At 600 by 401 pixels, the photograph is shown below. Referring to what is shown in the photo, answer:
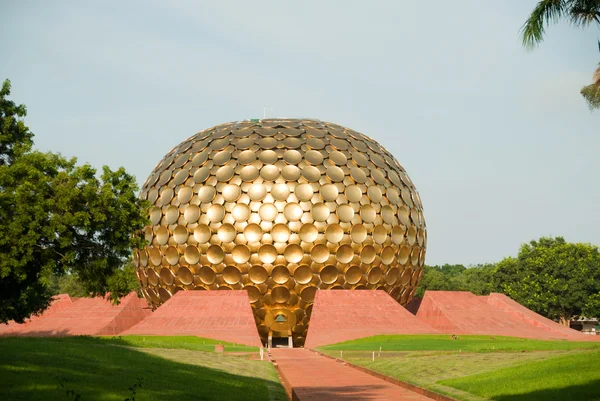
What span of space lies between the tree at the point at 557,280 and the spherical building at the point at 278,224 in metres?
26.9

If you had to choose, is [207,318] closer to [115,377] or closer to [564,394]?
[115,377]

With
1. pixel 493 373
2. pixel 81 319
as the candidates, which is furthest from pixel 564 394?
pixel 81 319

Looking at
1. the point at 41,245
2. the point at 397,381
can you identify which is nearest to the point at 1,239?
the point at 41,245

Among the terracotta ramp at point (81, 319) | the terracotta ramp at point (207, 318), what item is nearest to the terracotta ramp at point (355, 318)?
the terracotta ramp at point (207, 318)

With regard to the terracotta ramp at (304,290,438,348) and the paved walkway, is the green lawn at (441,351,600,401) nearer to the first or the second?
the paved walkway

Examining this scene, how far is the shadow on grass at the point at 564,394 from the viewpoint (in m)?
10.8

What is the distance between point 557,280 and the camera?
5884 cm

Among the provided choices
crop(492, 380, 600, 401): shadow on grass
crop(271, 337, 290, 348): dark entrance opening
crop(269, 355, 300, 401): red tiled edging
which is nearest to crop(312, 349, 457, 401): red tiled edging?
crop(492, 380, 600, 401): shadow on grass

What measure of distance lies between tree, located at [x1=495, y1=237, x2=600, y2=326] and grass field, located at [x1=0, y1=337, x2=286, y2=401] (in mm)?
47019

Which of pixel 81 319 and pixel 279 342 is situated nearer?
pixel 81 319

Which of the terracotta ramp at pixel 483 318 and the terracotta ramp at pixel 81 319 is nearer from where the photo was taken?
the terracotta ramp at pixel 483 318

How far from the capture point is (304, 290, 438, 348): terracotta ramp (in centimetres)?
2975

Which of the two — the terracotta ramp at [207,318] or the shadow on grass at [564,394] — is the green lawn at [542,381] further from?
the terracotta ramp at [207,318]

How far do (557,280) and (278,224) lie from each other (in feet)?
114
